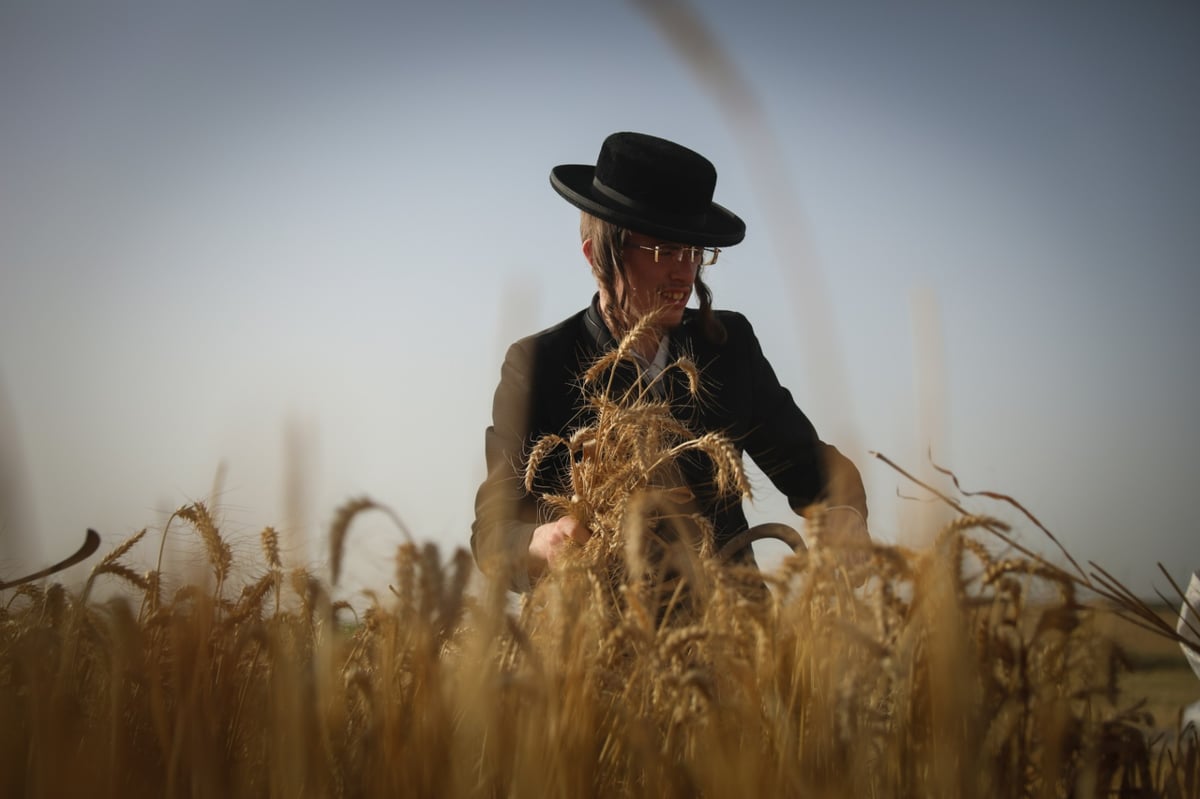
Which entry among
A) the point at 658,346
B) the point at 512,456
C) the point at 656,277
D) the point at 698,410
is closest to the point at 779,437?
the point at 698,410

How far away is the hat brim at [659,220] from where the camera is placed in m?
2.75

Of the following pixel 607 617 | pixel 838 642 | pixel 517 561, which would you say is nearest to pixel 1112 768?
pixel 838 642

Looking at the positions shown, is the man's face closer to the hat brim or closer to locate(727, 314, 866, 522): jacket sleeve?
the hat brim

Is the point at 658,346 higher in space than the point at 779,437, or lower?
higher

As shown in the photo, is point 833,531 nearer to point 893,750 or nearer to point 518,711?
point 893,750

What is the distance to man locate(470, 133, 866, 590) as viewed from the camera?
2.72 metres

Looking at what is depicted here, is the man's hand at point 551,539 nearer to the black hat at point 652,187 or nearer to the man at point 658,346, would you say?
the man at point 658,346

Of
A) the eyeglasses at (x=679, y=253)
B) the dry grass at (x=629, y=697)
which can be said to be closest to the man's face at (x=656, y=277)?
the eyeglasses at (x=679, y=253)

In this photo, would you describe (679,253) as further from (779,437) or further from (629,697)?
(629,697)

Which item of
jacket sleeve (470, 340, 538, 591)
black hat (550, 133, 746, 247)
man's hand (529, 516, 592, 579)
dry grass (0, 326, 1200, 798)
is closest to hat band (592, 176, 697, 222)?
black hat (550, 133, 746, 247)

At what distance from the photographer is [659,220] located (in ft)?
9.37

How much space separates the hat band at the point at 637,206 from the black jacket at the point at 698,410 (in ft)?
1.20

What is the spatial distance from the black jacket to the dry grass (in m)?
1.30

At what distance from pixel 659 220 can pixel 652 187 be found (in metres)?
0.18
